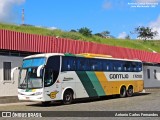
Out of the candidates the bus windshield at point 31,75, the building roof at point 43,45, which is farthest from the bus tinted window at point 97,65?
the building roof at point 43,45

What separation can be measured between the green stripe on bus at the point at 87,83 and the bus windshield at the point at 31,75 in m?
3.02

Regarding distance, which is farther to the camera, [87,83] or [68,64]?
[87,83]

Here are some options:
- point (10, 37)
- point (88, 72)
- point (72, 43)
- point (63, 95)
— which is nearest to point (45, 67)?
point (63, 95)

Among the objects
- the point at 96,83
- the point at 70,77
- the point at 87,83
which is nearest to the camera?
the point at 70,77

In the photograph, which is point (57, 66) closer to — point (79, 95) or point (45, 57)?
point (45, 57)

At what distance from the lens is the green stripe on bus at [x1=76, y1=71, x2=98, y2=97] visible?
23438mm

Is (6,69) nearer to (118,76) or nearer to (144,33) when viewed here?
(118,76)

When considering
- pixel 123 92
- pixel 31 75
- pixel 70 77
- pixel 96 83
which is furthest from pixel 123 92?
pixel 31 75

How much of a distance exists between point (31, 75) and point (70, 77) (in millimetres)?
2653

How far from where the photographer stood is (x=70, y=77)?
74.1ft

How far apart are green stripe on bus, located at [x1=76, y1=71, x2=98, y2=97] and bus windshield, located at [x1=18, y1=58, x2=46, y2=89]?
9.92ft

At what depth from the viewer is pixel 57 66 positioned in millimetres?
21547

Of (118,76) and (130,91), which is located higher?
(118,76)

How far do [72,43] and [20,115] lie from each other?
17.3m
